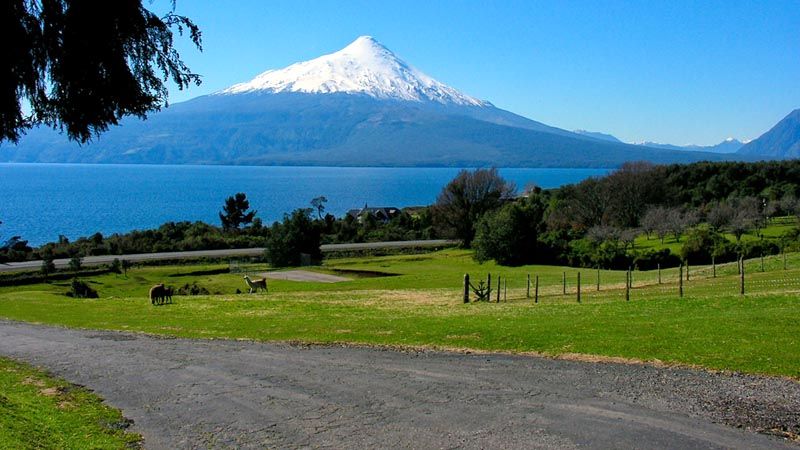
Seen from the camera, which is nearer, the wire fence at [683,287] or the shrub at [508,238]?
the wire fence at [683,287]

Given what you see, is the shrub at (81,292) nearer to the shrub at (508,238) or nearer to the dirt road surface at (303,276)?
the dirt road surface at (303,276)

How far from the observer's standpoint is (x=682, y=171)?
118812 millimetres

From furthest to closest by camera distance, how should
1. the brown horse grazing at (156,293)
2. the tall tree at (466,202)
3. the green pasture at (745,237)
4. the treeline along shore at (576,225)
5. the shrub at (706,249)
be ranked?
1. the tall tree at (466,202)
2. the green pasture at (745,237)
3. the treeline along shore at (576,225)
4. the shrub at (706,249)
5. the brown horse grazing at (156,293)

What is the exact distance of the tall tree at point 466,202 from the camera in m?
96.5

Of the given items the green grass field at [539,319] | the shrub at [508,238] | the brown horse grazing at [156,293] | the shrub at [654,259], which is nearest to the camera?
the green grass field at [539,319]

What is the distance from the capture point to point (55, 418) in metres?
10.8

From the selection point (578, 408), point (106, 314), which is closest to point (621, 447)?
point (578, 408)

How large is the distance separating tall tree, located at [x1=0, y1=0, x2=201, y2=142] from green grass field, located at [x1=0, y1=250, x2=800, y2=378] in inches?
390

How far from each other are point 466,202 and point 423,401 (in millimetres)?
87360

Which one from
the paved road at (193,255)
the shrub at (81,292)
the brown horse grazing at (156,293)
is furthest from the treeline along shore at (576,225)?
the brown horse grazing at (156,293)

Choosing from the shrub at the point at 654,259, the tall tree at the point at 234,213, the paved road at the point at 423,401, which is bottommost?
the shrub at the point at 654,259

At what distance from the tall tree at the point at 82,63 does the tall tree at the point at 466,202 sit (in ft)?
282

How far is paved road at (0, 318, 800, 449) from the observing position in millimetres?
9852

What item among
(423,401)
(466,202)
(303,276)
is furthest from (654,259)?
(423,401)
